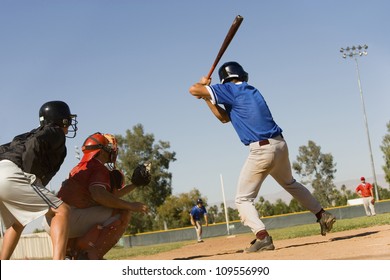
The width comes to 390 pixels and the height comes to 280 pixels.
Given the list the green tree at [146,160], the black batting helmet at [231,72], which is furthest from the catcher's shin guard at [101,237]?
the green tree at [146,160]

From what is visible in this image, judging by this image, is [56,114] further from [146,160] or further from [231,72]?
[146,160]

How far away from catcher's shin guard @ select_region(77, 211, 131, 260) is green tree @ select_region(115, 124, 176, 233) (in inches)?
1778

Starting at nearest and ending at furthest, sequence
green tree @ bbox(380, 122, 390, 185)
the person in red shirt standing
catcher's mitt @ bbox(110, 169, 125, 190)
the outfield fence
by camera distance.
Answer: catcher's mitt @ bbox(110, 169, 125, 190)
the person in red shirt standing
the outfield fence
green tree @ bbox(380, 122, 390, 185)

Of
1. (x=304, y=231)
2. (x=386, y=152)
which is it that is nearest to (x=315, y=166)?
(x=386, y=152)

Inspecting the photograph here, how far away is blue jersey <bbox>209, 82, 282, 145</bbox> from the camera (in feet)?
17.9

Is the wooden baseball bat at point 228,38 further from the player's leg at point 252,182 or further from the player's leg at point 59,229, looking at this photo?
the player's leg at point 59,229

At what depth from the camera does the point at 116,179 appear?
5.81 meters

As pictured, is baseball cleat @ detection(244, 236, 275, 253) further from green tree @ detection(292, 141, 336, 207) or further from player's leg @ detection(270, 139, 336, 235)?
green tree @ detection(292, 141, 336, 207)

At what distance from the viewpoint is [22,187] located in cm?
433

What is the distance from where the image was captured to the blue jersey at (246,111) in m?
5.46

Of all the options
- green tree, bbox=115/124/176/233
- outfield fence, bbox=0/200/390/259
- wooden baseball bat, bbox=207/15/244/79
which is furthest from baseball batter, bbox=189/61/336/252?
green tree, bbox=115/124/176/233

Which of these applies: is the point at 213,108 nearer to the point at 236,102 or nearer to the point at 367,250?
the point at 236,102

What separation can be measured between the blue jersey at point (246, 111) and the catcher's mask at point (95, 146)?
117cm
